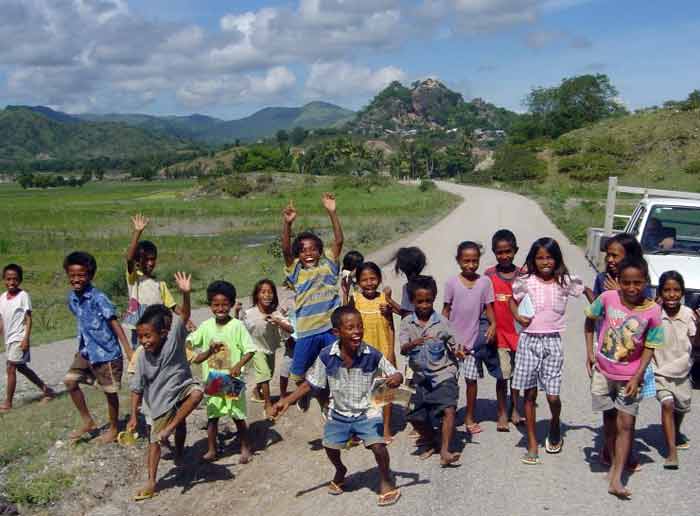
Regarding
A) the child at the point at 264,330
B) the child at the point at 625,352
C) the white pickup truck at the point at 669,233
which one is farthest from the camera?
the white pickup truck at the point at 669,233

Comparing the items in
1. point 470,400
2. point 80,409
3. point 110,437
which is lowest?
point 110,437

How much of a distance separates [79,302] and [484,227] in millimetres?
21784

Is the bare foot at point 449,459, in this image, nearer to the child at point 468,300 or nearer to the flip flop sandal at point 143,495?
the child at point 468,300

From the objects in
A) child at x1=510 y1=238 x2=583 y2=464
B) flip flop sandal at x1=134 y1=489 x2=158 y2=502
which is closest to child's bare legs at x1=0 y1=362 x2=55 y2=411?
flip flop sandal at x1=134 y1=489 x2=158 y2=502

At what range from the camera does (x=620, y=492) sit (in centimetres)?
479

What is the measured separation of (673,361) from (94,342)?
457 cm

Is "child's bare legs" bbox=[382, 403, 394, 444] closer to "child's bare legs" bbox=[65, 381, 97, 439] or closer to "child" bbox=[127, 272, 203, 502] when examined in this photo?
"child" bbox=[127, 272, 203, 502]

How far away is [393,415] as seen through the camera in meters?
6.70

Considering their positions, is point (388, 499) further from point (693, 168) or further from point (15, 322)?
point (693, 168)

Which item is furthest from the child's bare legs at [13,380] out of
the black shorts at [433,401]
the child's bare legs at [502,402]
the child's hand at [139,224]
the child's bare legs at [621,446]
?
the child's bare legs at [621,446]

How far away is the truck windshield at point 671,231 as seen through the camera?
346 inches

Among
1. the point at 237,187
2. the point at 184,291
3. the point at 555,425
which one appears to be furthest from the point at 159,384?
the point at 237,187

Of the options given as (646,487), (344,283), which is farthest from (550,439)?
(344,283)

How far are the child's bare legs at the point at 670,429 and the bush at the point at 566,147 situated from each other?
5757cm
